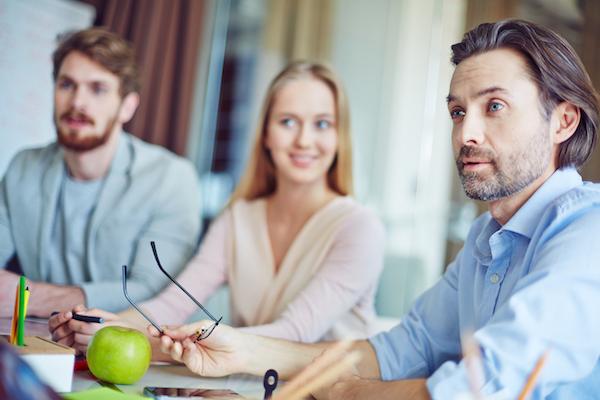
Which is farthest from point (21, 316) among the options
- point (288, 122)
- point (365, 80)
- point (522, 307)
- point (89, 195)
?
point (365, 80)

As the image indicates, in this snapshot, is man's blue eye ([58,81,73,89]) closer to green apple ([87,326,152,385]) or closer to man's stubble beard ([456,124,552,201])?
green apple ([87,326,152,385])

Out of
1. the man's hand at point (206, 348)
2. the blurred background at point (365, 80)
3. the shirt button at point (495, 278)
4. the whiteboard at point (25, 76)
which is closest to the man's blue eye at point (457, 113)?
the shirt button at point (495, 278)

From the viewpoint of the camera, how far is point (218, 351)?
1.31 meters

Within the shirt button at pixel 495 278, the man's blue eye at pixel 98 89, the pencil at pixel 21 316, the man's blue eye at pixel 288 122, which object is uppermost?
the man's blue eye at pixel 98 89

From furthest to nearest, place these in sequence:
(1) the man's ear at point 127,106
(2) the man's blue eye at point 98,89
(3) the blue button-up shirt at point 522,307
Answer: (1) the man's ear at point 127,106 < (2) the man's blue eye at point 98,89 < (3) the blue button-up shirt at point 522,307

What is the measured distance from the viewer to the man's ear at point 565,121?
4.18ft

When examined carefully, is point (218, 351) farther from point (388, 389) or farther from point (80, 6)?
point (80, 6)

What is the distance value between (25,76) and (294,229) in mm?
1105

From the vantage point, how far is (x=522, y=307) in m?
0.94

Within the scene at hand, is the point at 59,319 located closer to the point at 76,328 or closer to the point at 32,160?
the point at 76,328

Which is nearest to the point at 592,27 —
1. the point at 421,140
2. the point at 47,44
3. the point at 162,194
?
the point at 421,140

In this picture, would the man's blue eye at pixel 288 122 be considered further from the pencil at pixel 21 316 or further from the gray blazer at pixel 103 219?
the pencil at pixel 21 316

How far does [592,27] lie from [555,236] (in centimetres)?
260

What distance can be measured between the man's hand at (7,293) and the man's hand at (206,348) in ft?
2.04
